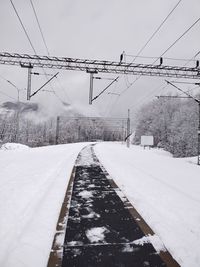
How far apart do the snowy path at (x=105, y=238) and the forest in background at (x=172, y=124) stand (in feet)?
151

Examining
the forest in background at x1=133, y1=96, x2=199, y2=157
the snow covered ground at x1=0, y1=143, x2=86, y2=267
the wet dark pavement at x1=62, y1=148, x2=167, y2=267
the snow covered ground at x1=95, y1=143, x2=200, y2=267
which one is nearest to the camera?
the wet dark pavement at x1=62, y1=148, x2=167, y2=267

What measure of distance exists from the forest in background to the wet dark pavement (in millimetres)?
45970

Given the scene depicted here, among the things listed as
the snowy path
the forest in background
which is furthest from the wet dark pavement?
the forest in background

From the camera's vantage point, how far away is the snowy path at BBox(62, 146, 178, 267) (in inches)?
140

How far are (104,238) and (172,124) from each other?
197 feet

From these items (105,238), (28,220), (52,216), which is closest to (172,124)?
(52,216)

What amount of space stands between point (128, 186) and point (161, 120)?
64856mm

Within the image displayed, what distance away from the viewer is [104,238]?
427cm

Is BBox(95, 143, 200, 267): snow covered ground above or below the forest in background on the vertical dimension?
below

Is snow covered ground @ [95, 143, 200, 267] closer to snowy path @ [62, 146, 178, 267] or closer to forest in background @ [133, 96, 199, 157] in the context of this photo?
snowy path @ [62, 146, 178, 267]

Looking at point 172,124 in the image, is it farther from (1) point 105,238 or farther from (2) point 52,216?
(1) point 105,238

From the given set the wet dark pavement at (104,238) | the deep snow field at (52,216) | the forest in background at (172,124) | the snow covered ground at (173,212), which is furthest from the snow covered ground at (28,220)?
the forest in background at (172,124)

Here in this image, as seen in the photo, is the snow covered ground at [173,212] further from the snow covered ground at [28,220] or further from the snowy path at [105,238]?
the snow covered ground at [28,220]

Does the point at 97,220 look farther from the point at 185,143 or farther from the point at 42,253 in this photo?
the point at 185,143
